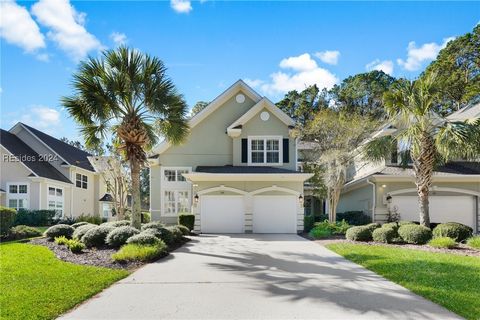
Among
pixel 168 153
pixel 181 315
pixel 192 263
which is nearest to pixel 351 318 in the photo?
pixel 181 315

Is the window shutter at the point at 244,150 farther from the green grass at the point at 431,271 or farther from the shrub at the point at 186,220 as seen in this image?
the green grass at the point at 431,271

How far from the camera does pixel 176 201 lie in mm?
22547

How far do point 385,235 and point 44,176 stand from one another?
20247 millimetres

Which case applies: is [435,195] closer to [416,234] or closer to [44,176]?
[416,234]

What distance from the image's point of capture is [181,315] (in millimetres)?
5738

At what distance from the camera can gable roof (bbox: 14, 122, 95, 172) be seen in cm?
2712

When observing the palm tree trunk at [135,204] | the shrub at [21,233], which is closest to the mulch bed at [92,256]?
the palm tree trunk at [135,204]

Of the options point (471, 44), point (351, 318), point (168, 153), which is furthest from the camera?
point (471, 44)

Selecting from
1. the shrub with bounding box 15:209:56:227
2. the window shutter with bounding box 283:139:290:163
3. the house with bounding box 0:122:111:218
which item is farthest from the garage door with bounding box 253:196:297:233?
the house with bounding box 0:122:111:218

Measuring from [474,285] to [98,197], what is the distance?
1220 inches

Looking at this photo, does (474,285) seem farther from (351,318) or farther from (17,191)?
(17,191)

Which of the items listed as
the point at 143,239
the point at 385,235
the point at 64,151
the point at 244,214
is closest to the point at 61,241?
the point at 143,239

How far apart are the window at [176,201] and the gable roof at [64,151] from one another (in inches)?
380

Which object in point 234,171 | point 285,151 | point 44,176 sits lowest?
point 44,176
